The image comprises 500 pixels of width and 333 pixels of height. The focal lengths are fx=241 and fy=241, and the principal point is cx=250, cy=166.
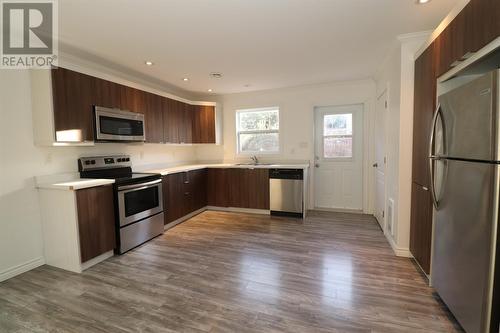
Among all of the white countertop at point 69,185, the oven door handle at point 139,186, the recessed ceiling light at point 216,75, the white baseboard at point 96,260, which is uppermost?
the recessed ceiling light at point 216,75

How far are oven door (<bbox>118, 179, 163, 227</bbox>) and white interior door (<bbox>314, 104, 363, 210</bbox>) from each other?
3.08 metres

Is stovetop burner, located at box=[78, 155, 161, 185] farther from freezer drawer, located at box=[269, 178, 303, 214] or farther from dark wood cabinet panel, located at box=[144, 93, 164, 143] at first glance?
freezer drawer, located at box=[269, 178, 303, 214]

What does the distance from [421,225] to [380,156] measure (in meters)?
1.65

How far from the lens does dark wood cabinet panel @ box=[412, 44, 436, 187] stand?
7.18 ft

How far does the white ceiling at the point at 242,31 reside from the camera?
80.6 inches

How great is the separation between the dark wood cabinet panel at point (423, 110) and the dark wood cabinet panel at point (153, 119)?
3.62 metres

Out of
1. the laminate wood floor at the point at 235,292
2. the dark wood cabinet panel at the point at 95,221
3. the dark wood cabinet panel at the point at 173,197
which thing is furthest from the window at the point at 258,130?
the dark wood cabinet panel at the point at 95,221

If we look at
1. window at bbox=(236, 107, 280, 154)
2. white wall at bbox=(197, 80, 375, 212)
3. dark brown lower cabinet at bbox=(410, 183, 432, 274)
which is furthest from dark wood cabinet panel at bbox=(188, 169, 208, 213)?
dark brown lower cabinet at bbox=(410, 183, 432, 274)

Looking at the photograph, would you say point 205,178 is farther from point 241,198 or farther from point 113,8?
point 113,8

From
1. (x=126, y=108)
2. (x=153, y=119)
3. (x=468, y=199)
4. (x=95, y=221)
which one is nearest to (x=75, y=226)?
(x=95, y=221)

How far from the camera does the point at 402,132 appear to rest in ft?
9.05

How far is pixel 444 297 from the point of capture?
1843 millimetres

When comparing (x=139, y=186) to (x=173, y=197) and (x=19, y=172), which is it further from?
(x=19, y=172)

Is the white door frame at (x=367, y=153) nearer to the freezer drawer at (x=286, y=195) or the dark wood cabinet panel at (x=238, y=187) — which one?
the freezer drawer at (x=286, y=195)
